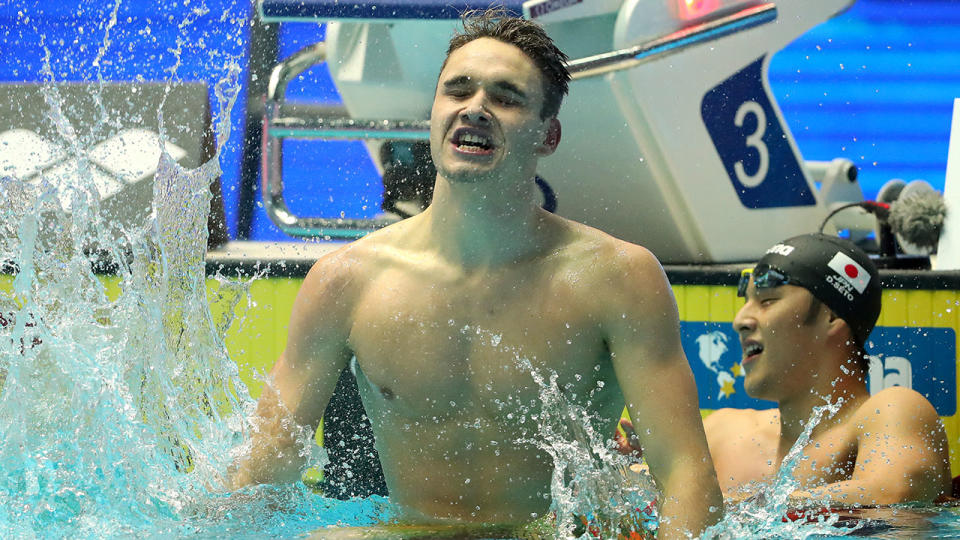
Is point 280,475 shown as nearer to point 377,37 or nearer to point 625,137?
point 625,137

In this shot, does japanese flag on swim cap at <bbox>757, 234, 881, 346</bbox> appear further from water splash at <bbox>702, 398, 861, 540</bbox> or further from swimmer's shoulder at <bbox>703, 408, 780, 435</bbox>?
water splash at <bbox>702, 398, 861, 540</bbox>

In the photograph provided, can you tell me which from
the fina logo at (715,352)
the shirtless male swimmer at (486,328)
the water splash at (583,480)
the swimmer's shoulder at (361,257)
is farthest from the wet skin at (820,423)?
the swimmer's shoulder at (361,257)

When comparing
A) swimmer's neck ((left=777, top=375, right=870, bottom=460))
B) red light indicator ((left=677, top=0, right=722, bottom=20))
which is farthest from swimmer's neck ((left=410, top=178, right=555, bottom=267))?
red light indicator ((left=677, top=0, right=722, bottom=20))

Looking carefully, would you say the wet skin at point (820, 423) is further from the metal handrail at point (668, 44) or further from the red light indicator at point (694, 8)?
the red light indicator at point (694, 8)

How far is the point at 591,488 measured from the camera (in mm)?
1953

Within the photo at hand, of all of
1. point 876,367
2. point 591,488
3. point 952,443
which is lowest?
point 952,443

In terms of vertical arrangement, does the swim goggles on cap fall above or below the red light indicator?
below

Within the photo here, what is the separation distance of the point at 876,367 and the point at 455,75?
186 cm

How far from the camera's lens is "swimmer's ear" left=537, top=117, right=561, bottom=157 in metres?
1.97

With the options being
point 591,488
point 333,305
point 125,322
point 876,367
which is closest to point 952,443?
point 876,367

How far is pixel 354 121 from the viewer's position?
341 centimetres

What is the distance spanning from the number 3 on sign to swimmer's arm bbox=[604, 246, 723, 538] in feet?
5.66

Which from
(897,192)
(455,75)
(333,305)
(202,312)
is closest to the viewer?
(455,75)

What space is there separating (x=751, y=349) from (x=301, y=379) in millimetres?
1312
